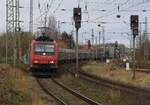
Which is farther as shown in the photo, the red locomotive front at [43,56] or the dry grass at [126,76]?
the red locomotive front at [43,56]

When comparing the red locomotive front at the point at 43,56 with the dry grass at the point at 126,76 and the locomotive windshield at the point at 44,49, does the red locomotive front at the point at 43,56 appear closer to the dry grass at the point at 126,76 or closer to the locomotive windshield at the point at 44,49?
the locomotive windshield at the point at 44,49

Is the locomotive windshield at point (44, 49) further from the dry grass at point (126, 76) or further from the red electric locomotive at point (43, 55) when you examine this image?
the dry grass at point (126, 76)

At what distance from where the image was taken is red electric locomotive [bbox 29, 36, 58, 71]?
133 ft

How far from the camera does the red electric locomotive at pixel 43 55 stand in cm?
4066

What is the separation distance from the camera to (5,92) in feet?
60.3

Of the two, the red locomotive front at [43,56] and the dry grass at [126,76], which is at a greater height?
the red locomotive front at [43,56]

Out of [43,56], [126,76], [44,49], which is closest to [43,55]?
[43,56]

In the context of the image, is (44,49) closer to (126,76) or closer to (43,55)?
(43,55)

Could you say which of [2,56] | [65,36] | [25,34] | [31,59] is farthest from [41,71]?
[65,36]

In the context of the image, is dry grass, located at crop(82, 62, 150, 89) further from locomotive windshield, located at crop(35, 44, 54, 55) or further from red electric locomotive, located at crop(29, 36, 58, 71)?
locomotive windshield, located at crop(35, 44, 54, 55)

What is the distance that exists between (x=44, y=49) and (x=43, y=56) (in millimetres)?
601

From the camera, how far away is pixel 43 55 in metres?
40.9

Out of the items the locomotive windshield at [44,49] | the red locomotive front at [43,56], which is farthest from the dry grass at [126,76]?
the locomotive windshield at [44,49]

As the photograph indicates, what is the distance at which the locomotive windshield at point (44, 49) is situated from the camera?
40.8m
